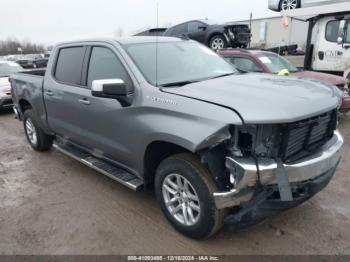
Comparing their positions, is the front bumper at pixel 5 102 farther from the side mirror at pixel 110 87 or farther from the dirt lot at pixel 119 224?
the side mirror at pixel 110 87

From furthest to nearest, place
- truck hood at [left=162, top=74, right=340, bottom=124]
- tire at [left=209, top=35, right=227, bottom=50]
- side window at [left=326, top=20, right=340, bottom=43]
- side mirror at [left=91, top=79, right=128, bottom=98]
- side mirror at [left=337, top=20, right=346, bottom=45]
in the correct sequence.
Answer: tire at [left=209, top=35, right=227, bottom=50] < side window at [left=326, top=20, right=340, bottom=43] < side mirror at [left=337, top=20, right=346, bottom=45] < side mirror at [left=91, top=79, right=128, bottom=98] < truck hood at [left=162, top=74, right=340, bottom=124]

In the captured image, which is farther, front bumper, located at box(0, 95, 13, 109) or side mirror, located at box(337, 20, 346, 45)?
front bumper, located at box(0, 95, 13, 109)

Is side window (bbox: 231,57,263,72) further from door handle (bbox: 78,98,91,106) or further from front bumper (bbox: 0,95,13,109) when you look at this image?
front bumper (bbox: 0,95,13,109)

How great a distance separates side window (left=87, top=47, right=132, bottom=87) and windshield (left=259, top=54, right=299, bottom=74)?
451cm

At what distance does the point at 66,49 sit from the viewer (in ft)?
15.5

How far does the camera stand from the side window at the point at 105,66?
11.9 feet

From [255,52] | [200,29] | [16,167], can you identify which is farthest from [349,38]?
[16,167]

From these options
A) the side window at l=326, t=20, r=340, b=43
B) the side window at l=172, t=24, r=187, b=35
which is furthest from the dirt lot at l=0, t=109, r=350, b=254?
the side window at l=172, t=24, r=187, b=35

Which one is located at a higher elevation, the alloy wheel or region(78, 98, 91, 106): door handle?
region(78, 98, 91, 106): door handle

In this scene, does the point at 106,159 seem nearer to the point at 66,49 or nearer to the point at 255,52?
the point at 66,49

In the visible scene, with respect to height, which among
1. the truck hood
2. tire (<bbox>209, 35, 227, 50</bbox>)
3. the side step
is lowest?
the side step

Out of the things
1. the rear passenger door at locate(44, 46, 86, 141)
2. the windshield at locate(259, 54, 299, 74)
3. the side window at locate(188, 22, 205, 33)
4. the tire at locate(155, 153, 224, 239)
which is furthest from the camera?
the side window at locate(188, 22, 205, 33)

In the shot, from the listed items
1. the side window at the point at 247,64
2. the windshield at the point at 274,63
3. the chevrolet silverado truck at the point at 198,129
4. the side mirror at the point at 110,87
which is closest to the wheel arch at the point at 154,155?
the chevrolet silverado truck at the point at 198,129

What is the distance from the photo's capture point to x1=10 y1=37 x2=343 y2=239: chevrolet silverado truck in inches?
103
